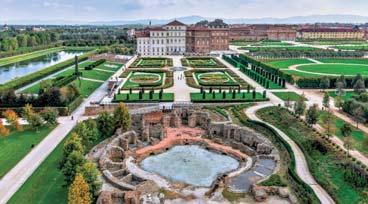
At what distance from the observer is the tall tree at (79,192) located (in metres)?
20.8

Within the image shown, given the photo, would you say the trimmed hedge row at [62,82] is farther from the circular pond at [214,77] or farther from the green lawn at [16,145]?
the circular pond at [214,77]

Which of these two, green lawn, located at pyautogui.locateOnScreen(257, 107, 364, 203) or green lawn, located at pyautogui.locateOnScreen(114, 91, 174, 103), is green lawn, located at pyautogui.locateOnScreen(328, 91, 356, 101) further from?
green lawn, located at pyautogui.locateOnScreen(114, 91, 174, 103)

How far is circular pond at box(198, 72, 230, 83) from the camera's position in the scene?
206 ft

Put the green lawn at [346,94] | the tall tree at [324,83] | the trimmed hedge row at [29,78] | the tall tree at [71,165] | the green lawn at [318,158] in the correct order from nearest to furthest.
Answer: the green lawn at [318,158], the tall tree at [71,165], the green lawn at [346,94], the trimmed hedge row at [29,78], the tall tree at [324,83]

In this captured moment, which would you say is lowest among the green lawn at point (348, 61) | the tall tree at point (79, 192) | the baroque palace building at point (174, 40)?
the tall tree at point (79, 192)

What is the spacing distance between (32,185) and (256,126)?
22675mm

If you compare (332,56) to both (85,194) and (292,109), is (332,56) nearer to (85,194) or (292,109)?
(292,109)

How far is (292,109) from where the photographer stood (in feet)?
148

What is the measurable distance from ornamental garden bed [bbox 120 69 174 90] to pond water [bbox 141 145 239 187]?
25040 millimetres

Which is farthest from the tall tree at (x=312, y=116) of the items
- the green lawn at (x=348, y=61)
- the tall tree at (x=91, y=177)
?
the green lawn at (x=348, y=61)

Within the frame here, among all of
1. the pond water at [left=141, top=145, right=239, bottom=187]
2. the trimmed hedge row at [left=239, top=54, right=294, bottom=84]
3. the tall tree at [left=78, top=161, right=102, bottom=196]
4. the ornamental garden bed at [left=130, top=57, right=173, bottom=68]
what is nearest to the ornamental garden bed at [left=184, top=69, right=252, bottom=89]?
the trimmed hedge row at [left=239, top=54, right=294, bottom=84]

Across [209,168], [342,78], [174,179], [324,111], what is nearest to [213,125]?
[209,168]

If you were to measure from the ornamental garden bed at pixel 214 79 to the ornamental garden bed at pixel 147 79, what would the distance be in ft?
12.1

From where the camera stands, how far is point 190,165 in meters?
30.4
